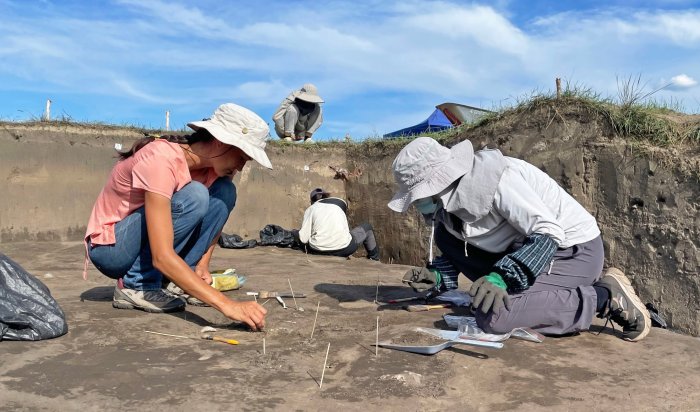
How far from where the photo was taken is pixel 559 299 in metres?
2.48

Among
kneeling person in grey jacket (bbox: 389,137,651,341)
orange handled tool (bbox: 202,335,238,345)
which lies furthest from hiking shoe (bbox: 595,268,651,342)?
orange handled tool (bbox: 202,335,238,345)

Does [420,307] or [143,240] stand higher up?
[143,240]

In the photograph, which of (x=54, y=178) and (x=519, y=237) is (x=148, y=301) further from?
(x=54, y=178)

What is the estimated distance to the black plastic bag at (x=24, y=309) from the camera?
2.25m

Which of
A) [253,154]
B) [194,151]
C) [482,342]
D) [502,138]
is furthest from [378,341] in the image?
[502,138]

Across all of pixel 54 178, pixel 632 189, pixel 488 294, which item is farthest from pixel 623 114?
pixel 54 178

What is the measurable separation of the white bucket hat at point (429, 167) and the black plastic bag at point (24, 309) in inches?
59.9

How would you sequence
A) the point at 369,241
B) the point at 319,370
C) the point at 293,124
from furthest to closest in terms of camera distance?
the point at 293,124 < the point at 369,241 < the point at 319,370

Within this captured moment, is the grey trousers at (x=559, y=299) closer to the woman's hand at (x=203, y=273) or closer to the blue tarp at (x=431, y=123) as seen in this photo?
the woman's hand at (x=203, y=273)

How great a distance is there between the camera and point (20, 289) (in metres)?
2.35

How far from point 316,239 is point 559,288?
13.8 ft

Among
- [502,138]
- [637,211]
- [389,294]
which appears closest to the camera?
[389,294]

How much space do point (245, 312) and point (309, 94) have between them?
7.20 m

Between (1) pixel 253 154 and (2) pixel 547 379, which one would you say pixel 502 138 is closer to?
(1) pixel 253 154
